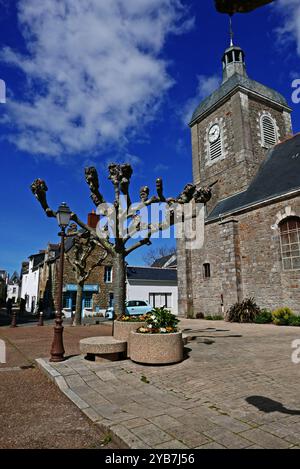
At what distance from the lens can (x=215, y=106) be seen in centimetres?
2231

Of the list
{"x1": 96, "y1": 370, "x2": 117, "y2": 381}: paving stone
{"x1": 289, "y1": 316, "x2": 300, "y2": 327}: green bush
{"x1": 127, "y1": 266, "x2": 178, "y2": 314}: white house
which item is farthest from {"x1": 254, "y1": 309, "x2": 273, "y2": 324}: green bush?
{"x1": 127, "y1": 266, "x2": 178, "y2": 314}: white house

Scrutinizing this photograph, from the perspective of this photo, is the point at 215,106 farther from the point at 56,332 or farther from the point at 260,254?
the point at 56,332

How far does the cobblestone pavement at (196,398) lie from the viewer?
114 inches

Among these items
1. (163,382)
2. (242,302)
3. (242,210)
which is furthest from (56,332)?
(242,210)

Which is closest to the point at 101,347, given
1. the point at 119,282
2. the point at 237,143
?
the point at 119,282

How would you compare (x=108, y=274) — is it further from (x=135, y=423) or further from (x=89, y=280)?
(x=135, y=423)

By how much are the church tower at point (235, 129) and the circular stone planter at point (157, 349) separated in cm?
1466

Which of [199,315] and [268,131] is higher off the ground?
[268,131]

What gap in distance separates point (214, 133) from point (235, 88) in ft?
10.6

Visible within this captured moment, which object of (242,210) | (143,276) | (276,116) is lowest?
(143,276)

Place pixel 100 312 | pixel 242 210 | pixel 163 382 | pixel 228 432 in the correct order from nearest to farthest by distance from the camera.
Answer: pixel 228 432
pixel 163 382
pixel 242 210
pixel 100 312

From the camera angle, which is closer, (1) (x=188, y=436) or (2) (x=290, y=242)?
(1) (x=188, y=436)

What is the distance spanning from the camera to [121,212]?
877 cm

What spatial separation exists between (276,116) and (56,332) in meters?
22.1
